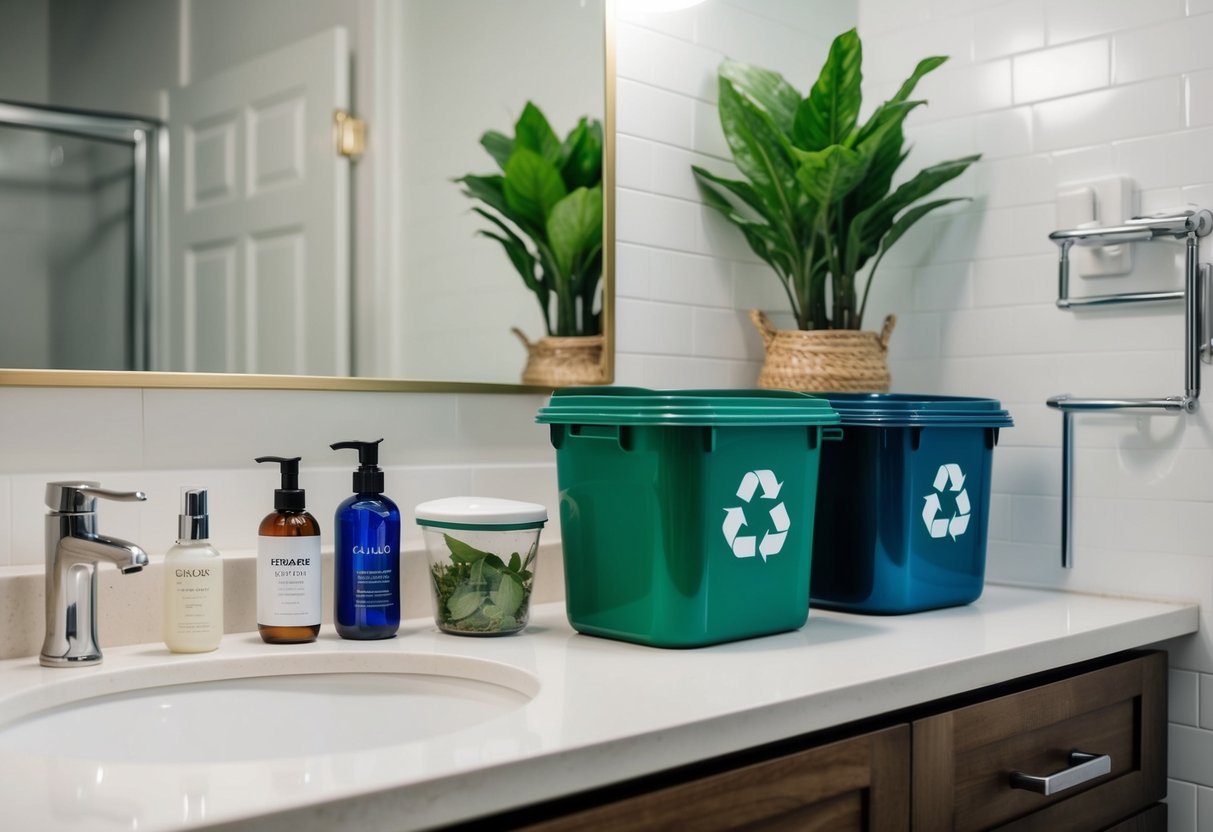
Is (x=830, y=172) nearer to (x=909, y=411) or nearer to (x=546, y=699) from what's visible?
(x=909, y=411)

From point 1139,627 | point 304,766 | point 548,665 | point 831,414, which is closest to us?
point 304,766

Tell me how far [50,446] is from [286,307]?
0.32m

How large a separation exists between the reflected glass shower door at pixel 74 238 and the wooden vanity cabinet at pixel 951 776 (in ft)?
2.51

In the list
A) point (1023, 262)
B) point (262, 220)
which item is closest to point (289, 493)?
point (262, 220)

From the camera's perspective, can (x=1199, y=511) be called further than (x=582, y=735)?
Yes

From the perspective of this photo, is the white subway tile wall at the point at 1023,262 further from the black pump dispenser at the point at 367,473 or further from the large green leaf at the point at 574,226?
the black pump dispenser at the point at 367,473

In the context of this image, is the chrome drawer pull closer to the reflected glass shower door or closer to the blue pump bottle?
the blue pump bottle

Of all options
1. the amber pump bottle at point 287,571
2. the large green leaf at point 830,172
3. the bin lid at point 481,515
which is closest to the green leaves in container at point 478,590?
the bin lid at point 481,515

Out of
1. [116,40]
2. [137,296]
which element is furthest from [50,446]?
[116,40]

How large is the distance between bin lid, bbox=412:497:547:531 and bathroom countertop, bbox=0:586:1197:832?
0.43ft

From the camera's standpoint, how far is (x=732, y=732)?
0.99m

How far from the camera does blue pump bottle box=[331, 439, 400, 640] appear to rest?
131 cm

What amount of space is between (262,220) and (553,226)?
47 cm

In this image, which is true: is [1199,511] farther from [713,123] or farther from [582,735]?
[582,735]
